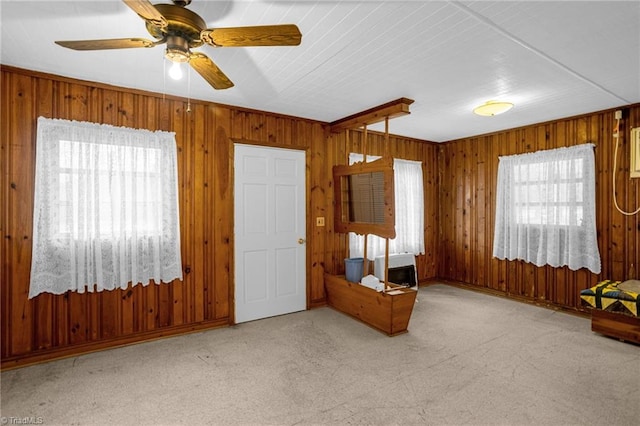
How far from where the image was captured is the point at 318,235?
441 centimetres

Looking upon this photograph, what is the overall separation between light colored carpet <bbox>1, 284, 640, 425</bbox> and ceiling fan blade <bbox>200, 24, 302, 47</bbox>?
2276mm

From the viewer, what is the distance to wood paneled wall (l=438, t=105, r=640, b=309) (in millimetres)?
3764

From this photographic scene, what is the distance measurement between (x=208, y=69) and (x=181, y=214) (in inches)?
72.7

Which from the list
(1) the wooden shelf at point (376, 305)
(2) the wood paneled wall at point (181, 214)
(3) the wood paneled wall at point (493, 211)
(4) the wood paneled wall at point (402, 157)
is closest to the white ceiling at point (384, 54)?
(2) the wood paneled wall at point (181, 214)

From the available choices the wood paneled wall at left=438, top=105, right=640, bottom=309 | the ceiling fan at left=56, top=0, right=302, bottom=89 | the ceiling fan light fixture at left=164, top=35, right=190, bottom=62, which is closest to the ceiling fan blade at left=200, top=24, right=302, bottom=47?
Answer: the ceiling fan at left=56, top=0, right=302, bottom=89

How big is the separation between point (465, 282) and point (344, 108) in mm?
3661

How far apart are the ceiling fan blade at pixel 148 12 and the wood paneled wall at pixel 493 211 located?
478 cm

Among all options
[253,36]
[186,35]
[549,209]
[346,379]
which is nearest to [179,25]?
[186,35]

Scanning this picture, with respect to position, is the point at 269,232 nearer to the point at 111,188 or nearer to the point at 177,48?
the point at 111,188

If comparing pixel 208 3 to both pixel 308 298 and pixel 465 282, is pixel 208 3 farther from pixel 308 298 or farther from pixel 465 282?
pixel 465 282

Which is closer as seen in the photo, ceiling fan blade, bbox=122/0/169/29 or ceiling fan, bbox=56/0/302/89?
ceiling fan blade, bbox=122/0/169/29

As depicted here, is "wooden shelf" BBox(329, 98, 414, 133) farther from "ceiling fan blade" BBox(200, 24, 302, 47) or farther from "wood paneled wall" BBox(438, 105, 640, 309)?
"wood paneled wall" BBox(438, 105, 640, 309)

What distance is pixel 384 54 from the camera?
2488 mm

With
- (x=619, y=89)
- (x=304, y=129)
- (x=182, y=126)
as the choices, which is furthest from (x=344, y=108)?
(x=619, y=89)
